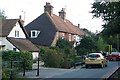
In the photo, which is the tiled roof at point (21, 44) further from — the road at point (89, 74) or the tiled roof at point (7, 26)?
the road at point (89, 74)

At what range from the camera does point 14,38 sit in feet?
171

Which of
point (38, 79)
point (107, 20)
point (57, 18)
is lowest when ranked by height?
point (38, 79)

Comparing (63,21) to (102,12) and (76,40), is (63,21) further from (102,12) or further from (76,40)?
(102,12)

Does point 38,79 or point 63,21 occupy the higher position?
point 63,21

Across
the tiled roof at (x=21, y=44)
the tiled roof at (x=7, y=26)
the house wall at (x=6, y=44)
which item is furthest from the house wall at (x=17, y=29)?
the house wall at (x=6, y=44)

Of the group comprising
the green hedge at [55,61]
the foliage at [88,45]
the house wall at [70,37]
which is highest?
the house wall at [70,37]

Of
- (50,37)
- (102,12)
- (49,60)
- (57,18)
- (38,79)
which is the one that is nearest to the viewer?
(102,12)

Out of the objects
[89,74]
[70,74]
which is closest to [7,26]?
[70,74]

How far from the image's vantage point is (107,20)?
16328mm

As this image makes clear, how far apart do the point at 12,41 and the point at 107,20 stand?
34.8m

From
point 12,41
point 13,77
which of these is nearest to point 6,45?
point 12,41

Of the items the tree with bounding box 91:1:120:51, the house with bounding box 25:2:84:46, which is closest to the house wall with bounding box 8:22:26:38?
the house with bounding box 25:2:84:46

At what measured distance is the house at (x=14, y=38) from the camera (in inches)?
1928

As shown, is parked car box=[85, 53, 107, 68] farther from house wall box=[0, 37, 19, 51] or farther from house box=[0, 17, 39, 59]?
house wall box=[0, 37, 19, 51]
